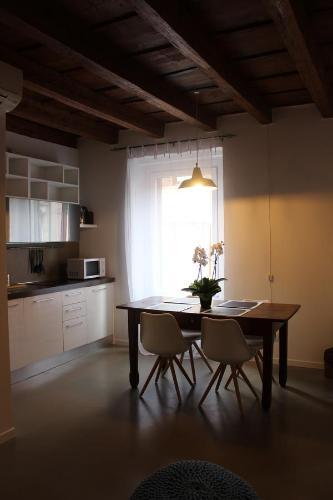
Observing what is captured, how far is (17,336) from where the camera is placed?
402cm

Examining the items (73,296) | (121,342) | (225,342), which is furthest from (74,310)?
(225,342)

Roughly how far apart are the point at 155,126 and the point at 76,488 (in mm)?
3727

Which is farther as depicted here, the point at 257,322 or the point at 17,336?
the point at 17,336

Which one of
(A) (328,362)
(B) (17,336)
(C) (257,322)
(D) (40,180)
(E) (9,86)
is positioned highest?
(E) (9,86)

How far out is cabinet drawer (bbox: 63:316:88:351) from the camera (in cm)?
464

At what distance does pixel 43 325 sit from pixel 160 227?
1.83 m

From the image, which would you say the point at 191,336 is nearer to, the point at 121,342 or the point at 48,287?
the point at 48,287

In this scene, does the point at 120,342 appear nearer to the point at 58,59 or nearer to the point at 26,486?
the point at 26,486

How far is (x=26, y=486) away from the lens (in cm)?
239

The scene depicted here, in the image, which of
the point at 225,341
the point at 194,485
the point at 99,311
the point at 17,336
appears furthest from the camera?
the point at 99,311

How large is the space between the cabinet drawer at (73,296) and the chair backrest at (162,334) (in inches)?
52.4

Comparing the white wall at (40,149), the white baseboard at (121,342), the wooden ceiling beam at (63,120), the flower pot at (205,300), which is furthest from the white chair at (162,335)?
the white wall at (40,149)

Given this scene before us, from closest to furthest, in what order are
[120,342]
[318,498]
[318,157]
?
[318,498]
[318,157]
[120,342]

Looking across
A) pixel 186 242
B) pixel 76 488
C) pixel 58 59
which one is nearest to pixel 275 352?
pixel 186 242
